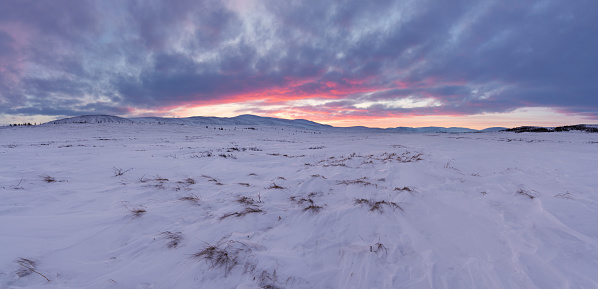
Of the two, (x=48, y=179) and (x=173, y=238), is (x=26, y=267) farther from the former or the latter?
(x=48, y=179)

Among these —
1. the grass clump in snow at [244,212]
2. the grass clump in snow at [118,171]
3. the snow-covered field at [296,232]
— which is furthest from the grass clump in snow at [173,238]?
the grass clump in snow at [118,171]

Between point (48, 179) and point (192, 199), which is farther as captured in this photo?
point (48, 179)

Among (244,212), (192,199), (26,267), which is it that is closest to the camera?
(26,267)

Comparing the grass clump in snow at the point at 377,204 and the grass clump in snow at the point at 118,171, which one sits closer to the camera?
the grass clump in snow at the point at 377,204

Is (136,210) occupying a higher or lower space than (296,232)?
higher

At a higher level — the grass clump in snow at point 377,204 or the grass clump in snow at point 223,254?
the grass clump in snow at point 377,204

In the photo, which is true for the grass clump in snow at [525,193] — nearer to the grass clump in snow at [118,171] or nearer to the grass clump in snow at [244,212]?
the grass clump in snow at [244,212]

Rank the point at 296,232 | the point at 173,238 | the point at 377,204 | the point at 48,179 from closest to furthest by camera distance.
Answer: the point at 173,238 < the point at 296,232 < the point at 377,204 < the point at 48,179

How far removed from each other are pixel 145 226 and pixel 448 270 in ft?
11.2

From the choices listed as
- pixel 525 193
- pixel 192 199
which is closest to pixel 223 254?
pixel 192 199

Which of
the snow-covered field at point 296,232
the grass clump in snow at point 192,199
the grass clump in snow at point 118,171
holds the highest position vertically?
the grass clump in snow at point 118,171

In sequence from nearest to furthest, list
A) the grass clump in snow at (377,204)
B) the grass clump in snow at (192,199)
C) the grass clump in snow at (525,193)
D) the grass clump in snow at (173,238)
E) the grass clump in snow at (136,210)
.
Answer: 1. the grass clump in snow at (173,238)
2. the grass clump in snow at (136,210)
3. the grass clump in snow at (377,204)
4. the grass clump in snow at (192,199)
5. the grass clump in snow at (525,193)

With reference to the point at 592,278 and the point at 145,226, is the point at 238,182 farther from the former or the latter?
the point at 592,278

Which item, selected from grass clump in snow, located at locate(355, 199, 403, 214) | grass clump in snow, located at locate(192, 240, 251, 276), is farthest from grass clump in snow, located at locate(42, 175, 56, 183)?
grass clump in snow, located at locate(355, 199, 403, 214)
